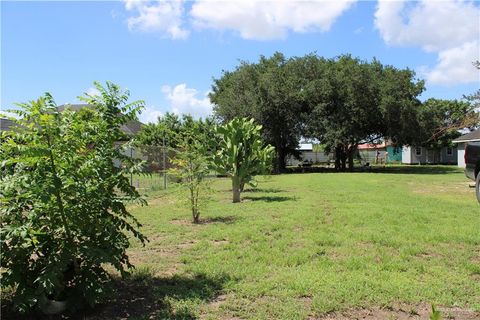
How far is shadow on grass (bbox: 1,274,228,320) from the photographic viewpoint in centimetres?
398

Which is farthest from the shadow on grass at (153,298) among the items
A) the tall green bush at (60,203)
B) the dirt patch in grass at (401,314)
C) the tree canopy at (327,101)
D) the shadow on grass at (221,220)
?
the tree canopy at (327,101)

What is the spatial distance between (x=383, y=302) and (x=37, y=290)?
302 centimetres

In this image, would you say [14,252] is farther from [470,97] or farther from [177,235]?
[470,97]

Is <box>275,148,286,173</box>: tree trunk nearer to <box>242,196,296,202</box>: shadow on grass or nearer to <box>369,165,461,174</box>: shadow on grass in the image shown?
<box>369,165,461,174</box>: shadow on grass

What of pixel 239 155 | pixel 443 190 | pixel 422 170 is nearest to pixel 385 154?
pixel 422 170

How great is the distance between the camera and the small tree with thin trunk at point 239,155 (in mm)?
12852

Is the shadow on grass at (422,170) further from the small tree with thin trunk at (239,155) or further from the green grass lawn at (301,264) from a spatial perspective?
the green grass lawn at (301,264)

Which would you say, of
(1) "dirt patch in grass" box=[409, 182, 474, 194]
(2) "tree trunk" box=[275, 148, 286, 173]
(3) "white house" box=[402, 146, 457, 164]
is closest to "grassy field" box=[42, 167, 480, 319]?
(1) "dirt patch in grass" box=[409, 182, 474, 194]

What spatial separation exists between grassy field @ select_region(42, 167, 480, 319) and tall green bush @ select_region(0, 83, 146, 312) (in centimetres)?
53

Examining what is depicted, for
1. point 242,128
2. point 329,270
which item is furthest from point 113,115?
point 242,128

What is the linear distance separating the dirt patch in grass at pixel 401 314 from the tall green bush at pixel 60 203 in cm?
199

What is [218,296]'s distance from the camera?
4.45 m

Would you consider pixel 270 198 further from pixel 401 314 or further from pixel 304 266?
pixel 401 314

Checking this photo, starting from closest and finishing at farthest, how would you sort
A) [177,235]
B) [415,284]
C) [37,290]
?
[37,290], [415,284], [177,235]
